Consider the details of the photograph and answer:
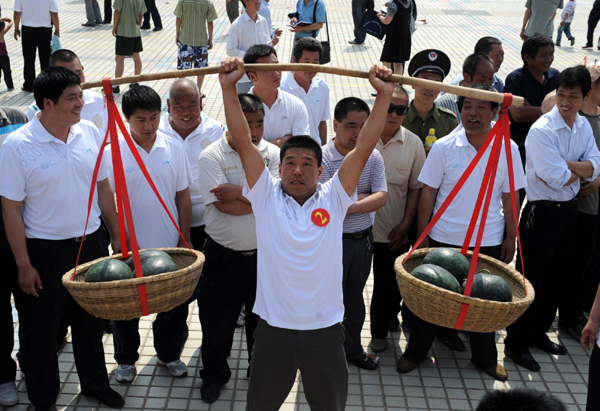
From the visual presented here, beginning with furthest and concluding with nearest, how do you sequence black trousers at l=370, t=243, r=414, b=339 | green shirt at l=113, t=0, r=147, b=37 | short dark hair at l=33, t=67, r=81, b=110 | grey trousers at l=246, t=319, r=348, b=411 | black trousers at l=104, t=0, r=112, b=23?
black trousers at l=104, t=0, r=112, b=23 < green shirt at l=113, t=0, r=147, b=37 < black trousers at l=370, t=243, r=414, b=339 < short dark hair at l=33, t=67, r=81, b=110 < grey trousers at l=246, t=319, r=348, b=411

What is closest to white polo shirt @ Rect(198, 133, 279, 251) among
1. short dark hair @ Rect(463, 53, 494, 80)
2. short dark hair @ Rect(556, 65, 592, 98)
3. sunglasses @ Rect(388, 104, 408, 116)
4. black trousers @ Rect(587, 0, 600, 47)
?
sunglasses @ Rect(388, 104, 408, 116)

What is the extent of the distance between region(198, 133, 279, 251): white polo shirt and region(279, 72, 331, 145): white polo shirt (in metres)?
2.19

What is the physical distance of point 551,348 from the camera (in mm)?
5176

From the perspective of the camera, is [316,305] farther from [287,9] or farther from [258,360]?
[287,9]

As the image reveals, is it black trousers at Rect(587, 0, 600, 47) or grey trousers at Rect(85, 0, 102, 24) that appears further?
grey trousers at Rect(85, 0, 102, 24)

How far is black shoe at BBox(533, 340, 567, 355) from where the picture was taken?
5.16 m

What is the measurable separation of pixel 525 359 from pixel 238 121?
10.2 feet

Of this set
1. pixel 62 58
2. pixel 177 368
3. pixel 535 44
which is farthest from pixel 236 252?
pixel 535 44

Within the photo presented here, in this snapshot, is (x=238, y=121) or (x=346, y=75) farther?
(x=238, y=121)

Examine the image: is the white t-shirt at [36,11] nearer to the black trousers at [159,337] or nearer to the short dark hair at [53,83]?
the short dark hair at [53,83]

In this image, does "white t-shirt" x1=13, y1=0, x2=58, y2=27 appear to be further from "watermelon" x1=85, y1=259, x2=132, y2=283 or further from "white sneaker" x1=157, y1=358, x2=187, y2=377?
"watermelon" x1=85, y1=259, x2=132, y2=283

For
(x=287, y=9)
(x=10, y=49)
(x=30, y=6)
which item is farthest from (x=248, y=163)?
(x=287, y=9)

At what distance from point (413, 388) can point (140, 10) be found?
376 inches

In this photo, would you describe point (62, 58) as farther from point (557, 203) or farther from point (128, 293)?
point (557, 203)
